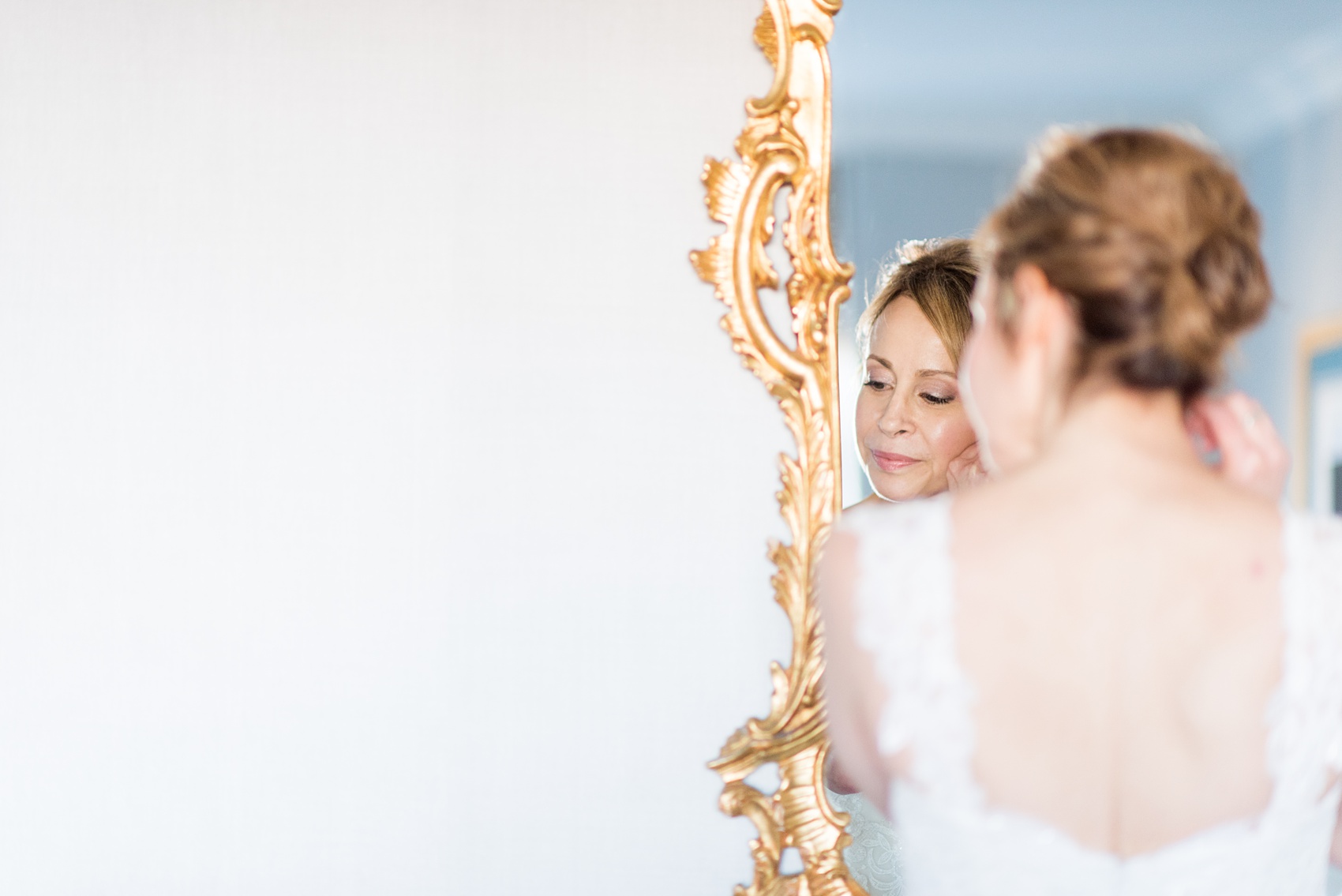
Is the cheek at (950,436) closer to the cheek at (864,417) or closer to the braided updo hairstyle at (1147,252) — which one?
the cheek at (864,417)

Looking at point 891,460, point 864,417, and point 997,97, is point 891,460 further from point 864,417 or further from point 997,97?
point 997,97

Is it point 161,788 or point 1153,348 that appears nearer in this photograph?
point 1153,348

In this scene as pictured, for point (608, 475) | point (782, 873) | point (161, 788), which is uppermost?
point (608, 475)

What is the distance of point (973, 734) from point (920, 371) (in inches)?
24.0

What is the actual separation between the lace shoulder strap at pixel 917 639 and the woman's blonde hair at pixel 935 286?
50 centimetres

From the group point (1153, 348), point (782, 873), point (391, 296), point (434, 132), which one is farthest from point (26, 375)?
point (1153, 348)

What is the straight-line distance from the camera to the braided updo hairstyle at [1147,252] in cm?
83

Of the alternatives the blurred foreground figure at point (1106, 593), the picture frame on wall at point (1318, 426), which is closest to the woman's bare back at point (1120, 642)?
the blurred foreground figure at point (1106, 593)

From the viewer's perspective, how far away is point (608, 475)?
138 centimetres

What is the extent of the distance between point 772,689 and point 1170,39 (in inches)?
38.2

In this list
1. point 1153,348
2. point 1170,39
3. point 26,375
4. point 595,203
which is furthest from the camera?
point 1170,39

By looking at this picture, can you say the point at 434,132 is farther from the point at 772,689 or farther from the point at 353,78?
the point at 772,689

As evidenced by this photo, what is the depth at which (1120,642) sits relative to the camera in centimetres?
87

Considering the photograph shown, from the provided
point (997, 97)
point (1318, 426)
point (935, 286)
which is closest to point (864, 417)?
point (935, 286)
